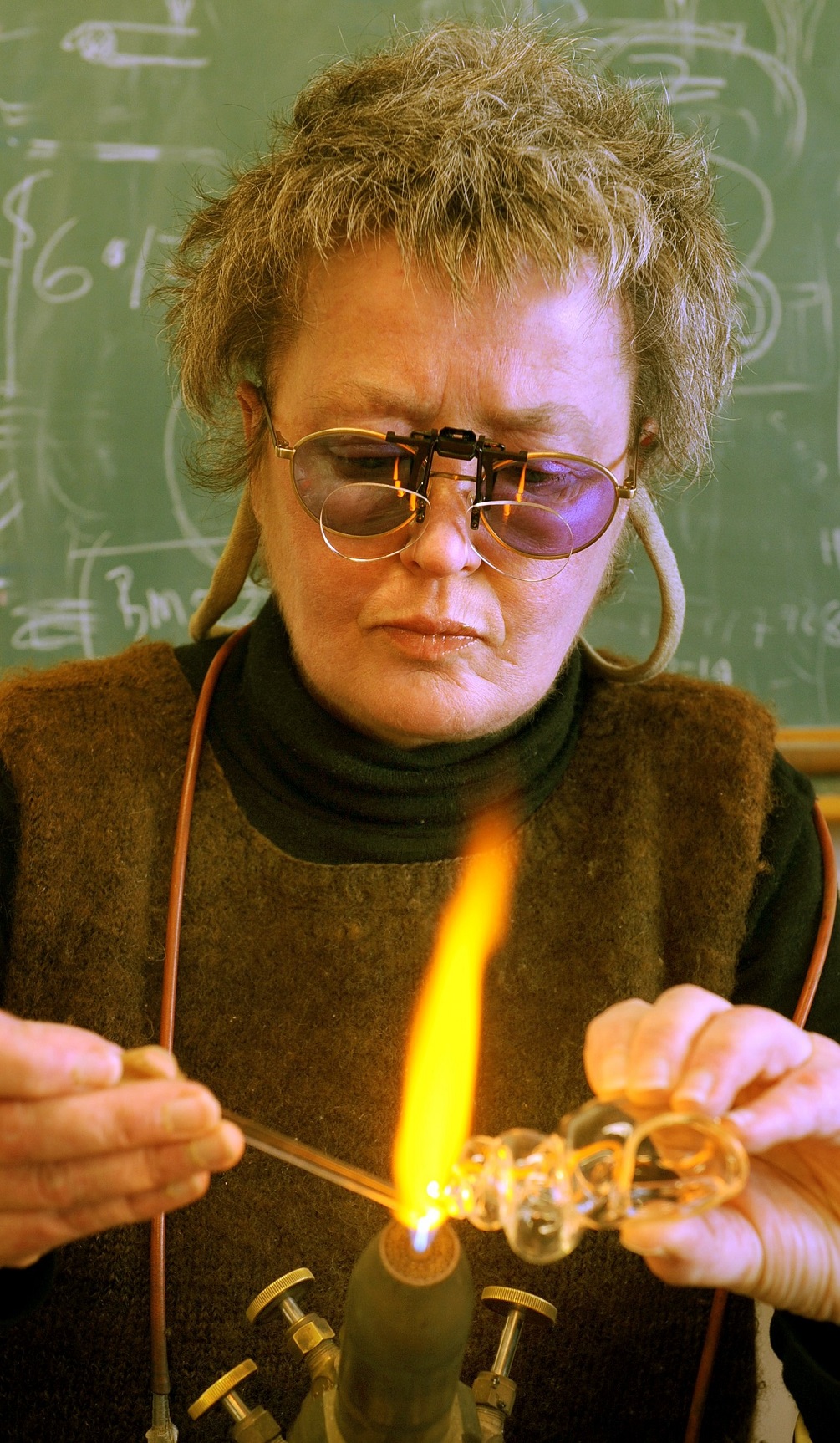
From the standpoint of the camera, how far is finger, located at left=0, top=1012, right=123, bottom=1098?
80cm

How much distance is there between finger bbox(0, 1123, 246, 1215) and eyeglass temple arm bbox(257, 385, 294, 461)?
0.81 meters

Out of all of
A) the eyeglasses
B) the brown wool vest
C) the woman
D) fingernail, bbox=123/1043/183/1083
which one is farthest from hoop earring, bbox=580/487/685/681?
fingernail, bbox=123/1043/183/1083

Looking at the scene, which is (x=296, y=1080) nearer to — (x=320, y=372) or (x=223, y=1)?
(x=320, y=372)

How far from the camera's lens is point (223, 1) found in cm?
214

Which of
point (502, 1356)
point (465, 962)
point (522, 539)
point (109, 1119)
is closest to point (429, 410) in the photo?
point (522, 539)

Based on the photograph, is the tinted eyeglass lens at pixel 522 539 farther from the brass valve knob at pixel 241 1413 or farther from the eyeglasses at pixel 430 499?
the brass valve knob at pixel 241 1413

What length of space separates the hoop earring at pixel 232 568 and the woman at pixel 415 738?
0.06 metres

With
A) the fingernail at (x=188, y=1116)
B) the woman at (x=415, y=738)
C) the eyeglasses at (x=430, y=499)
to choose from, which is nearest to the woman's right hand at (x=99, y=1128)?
the fingernail at (x=188, y=1116)

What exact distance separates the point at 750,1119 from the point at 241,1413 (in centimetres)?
47

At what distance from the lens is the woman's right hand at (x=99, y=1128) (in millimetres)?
791

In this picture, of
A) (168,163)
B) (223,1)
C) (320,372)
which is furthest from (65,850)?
(223,1)

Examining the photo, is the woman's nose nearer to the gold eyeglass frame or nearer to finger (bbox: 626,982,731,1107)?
the gold eyeglass frame

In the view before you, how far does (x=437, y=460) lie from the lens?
4.17 ft

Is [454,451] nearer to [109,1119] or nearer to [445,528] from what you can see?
[445,528]
